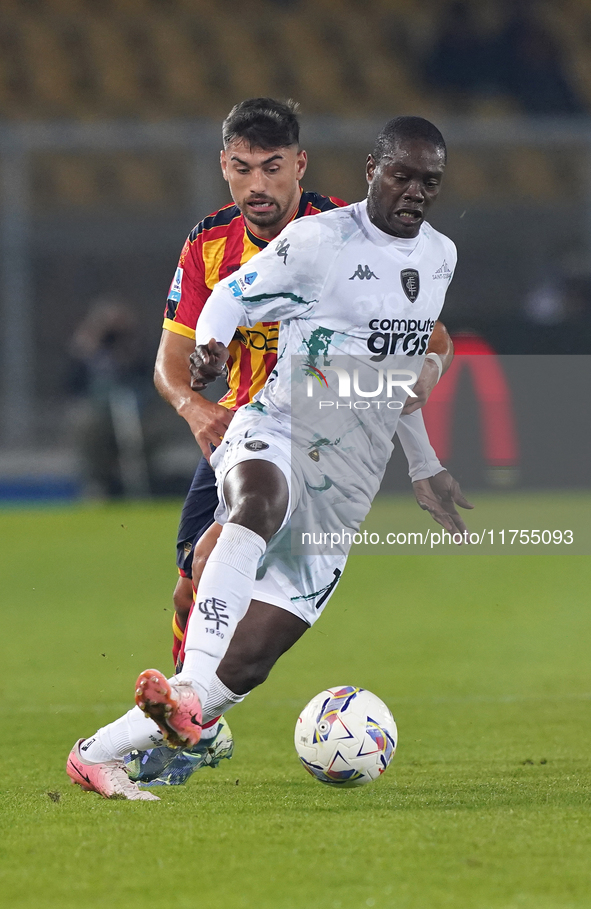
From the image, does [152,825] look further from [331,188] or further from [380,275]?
[331,188]

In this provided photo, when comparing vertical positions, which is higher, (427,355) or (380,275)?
(380,275)

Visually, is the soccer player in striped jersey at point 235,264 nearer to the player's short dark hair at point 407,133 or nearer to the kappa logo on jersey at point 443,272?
the kappa logo on jersey at point 443,272

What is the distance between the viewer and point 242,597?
366cm

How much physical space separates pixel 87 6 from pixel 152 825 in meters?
19.6

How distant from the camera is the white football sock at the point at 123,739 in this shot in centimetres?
397

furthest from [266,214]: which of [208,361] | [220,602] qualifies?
[220,602]

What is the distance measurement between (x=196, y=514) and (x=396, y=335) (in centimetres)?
105

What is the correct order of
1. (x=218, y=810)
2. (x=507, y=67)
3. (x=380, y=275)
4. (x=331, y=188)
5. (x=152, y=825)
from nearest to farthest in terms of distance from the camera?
(x=152, y=825) < (x=218, y=810) < (x=380, y=275) < (x=331, y=188) < (x=507, y=67)

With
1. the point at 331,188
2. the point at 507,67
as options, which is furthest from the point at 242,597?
the point at 507,67

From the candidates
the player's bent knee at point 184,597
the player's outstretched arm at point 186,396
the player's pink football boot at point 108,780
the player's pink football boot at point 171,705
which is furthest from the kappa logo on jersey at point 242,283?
the player's pink football boot at point 108,780

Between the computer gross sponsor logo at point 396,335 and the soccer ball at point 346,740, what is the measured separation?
1.13 meters

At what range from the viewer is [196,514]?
15.6 feet

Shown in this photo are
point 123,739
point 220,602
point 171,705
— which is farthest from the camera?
point 123,739
